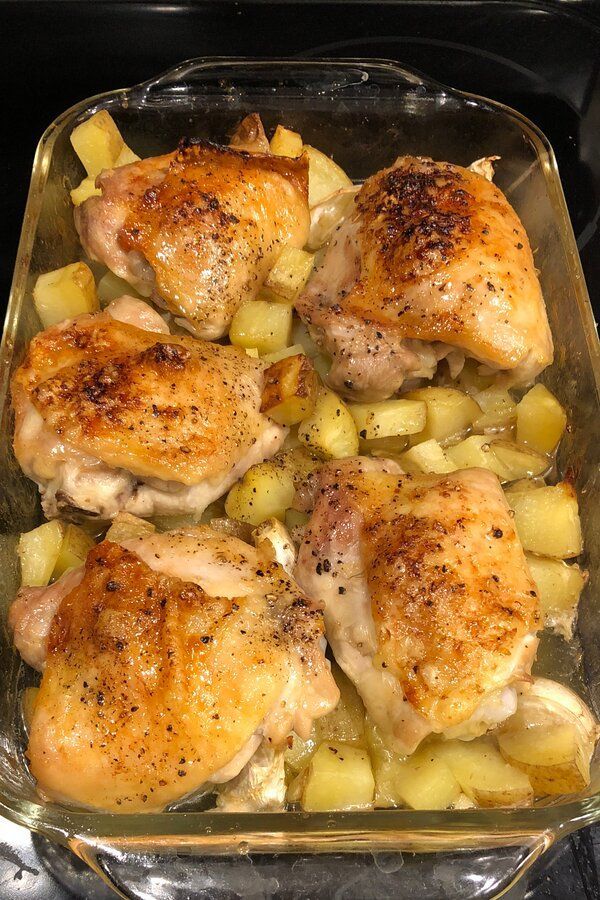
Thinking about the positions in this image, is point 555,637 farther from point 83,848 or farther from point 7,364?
point 7,364

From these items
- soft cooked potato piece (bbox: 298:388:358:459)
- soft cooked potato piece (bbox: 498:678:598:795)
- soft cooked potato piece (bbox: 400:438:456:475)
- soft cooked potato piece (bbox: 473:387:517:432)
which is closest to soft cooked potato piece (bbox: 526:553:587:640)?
soft cooked potato piece (bbox: 498:678:598:795)

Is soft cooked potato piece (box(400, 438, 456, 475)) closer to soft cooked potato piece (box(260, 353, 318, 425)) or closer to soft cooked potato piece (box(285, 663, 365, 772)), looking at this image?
soft cooked potato piece (box(260, 353, 318, 425))

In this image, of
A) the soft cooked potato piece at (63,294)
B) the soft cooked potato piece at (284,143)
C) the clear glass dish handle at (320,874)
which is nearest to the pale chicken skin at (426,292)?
the soft cooked potato piece at (284,143)

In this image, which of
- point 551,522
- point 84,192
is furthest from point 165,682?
point 84,192

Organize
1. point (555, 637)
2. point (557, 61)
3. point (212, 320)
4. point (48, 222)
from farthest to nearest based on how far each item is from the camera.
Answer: point (557, 61)
point (48, 222)
point (212, 320)
point (555, 637)

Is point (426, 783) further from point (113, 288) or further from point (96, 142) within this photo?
point (96, 142)

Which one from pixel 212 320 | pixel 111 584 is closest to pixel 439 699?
pixel 111 584

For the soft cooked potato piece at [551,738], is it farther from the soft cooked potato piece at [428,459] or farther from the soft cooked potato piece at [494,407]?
the soft cooked potato piece at [494,407]
